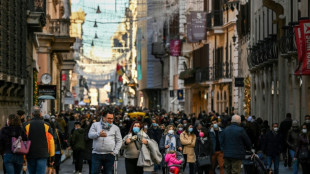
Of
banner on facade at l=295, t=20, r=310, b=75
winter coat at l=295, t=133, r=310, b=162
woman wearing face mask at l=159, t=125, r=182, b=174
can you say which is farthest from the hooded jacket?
banner on facade at l=295, t=20, r=310, b=75

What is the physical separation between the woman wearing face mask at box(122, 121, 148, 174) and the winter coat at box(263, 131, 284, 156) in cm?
786

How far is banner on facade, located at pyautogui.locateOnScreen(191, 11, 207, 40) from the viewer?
2243 inches

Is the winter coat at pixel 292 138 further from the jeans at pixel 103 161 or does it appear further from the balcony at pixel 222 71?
the balcony at pixel 222 71

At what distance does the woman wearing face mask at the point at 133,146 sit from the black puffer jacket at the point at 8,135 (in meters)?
2.26

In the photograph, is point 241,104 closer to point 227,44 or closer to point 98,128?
point 227,44

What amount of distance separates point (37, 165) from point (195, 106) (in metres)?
59.5

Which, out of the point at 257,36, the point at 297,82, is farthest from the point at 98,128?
the point at 257,36

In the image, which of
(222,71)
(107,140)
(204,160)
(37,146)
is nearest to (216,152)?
(204,160)

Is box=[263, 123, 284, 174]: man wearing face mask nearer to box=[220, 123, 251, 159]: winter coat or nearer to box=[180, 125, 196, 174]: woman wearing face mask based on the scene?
box=[180, 125, 196, 174]: woman wearing face mask

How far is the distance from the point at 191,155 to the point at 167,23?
66062 millimetres

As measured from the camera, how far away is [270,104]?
41.9 m

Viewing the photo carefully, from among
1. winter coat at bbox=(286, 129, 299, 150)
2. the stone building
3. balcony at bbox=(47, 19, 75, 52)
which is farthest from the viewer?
balcony at bbox=(47, 19, 75, 52)

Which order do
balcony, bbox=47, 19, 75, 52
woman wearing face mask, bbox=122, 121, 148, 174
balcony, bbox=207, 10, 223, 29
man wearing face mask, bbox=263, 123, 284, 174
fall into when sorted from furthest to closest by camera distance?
balcony, bbox=207, 10, 223, 29 → balcony, bbox=47, 19, 75, 52 → man wearing face mask, bbox=263, 123, 284, 174 → woman wearing face mask, bbox=122, 121, 148, 174

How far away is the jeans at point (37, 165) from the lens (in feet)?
51.9
